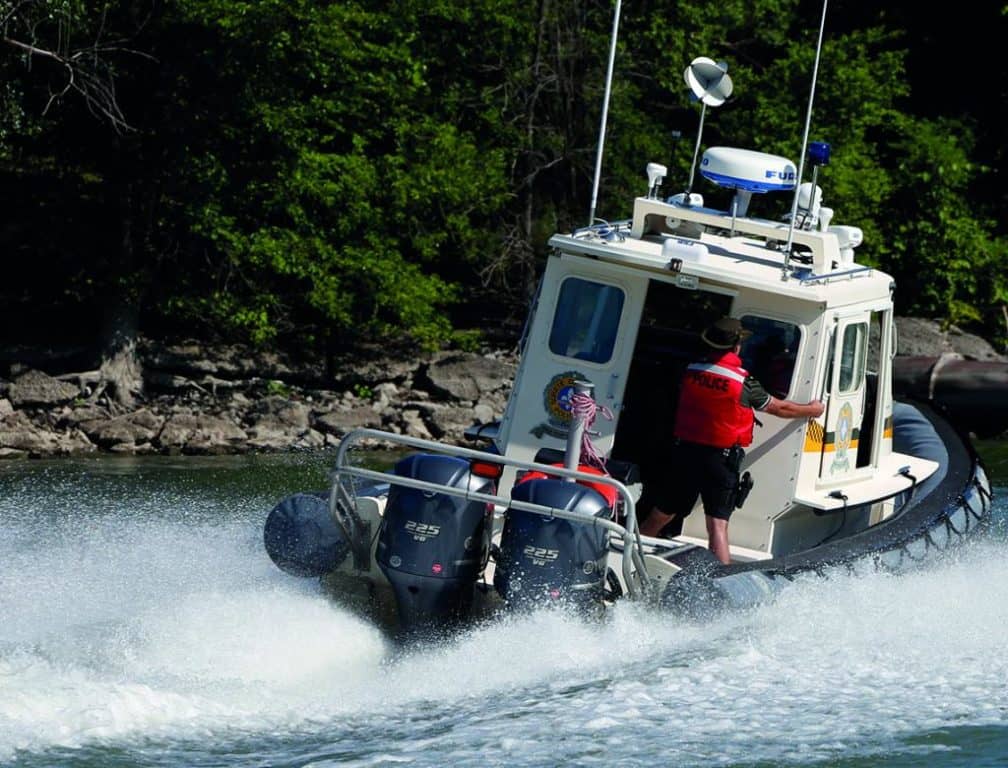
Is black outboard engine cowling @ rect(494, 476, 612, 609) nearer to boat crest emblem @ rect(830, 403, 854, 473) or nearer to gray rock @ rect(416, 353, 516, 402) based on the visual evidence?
boat crest emblem @ rect(830, 403, 854, 473)

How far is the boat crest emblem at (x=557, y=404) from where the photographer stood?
337 inches

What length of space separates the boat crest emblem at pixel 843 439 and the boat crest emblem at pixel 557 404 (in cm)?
148

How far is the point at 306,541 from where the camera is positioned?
766 centimetres

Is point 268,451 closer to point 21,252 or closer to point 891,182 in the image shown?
point 21,252

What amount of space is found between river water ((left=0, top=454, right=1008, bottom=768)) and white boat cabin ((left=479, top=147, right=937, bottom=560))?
717 mm

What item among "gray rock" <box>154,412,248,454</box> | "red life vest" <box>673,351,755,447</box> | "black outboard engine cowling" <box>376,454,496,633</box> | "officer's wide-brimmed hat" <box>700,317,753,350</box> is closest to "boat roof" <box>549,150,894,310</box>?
"officer's wide-brimmed hat" <box>700,317,753,350</box>

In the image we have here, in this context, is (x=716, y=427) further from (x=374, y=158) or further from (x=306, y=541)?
(x=374, y=158)

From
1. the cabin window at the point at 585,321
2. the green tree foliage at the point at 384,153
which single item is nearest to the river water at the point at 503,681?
the cabin window at the point at 585,321

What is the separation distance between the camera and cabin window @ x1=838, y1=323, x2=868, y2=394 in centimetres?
882

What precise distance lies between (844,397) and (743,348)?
718 millimetres

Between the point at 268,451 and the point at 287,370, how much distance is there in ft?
10.0

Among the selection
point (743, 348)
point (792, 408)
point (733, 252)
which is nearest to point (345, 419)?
point (733, 252)

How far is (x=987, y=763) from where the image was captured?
6.44 metres

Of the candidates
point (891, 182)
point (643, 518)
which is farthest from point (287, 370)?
point (643, 518)
